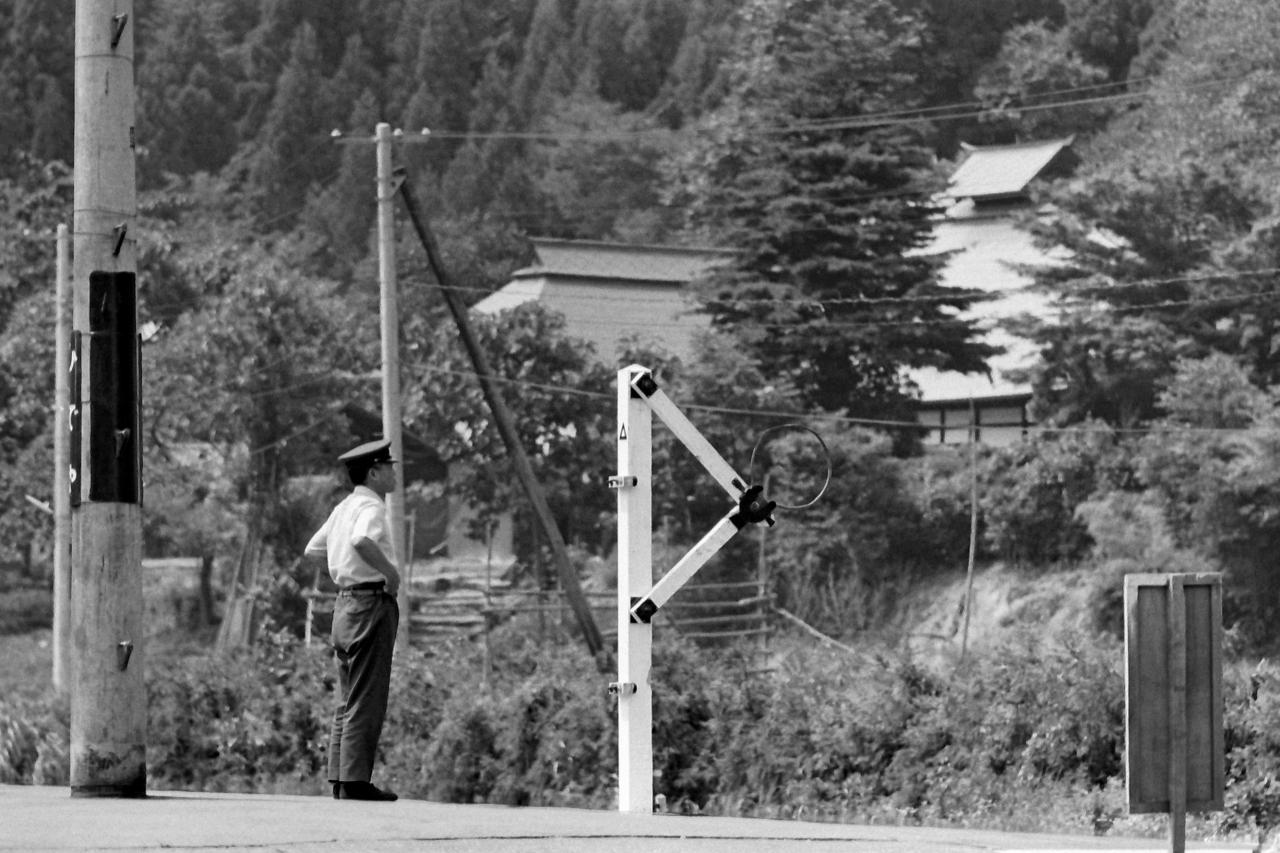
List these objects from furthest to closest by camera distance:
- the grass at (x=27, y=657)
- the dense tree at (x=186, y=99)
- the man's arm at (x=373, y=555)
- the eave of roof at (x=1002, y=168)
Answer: the dense tree at (x=186, y=99), the eave of roof at (x=1002, y=168), the grass at (x=27, y=657), the man's arm at (x=373, y=555)

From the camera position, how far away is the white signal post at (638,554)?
31.7 feet

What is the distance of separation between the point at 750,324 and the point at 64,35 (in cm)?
6245

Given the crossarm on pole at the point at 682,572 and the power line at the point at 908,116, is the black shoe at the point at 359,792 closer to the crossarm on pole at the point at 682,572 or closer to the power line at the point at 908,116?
the crossarm on pole at the point at 682,572

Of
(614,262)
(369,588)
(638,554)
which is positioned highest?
(614,262)

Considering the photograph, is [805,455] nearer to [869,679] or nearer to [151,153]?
[869,679]

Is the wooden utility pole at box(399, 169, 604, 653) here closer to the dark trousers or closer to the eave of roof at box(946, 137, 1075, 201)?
the dark trousers

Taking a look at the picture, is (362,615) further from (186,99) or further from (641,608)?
(186,99)

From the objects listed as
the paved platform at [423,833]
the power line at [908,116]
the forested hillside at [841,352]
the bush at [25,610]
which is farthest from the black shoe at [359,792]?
the bush at [25,610]

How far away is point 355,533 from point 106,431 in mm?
1154

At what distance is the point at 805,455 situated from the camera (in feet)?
133

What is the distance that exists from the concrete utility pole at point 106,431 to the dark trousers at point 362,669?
847mm

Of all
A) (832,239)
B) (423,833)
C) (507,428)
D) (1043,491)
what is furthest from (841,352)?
(423,833)

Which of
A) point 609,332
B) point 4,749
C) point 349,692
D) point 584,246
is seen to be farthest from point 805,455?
point 349,692

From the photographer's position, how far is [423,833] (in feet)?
25.5
